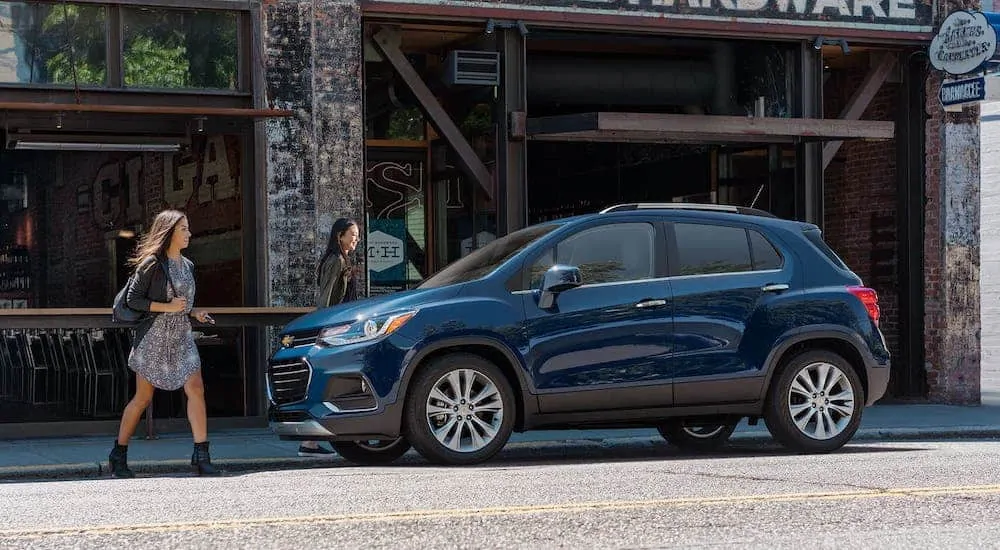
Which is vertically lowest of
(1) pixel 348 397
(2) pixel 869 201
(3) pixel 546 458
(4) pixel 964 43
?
(3) pixel 546 458

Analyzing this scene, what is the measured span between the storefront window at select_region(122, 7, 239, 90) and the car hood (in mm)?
4781

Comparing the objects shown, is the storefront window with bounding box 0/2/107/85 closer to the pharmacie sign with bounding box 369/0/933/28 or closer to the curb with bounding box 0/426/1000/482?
the pharmacie sign with bounding box 369/0/933/28

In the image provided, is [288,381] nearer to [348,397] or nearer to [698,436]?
[348,397]

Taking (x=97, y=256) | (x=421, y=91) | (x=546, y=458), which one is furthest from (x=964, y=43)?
(x=97, y=256)

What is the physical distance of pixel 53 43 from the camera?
1520 cm

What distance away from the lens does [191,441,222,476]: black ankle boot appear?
37.8 feet

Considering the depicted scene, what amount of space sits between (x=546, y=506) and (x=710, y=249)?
409 centimetres

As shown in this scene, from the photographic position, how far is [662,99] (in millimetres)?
18719

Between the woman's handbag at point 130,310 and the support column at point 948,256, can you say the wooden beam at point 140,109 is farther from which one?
the support column at point 948,256

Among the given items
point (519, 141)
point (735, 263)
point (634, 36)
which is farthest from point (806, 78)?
point (735, 263)

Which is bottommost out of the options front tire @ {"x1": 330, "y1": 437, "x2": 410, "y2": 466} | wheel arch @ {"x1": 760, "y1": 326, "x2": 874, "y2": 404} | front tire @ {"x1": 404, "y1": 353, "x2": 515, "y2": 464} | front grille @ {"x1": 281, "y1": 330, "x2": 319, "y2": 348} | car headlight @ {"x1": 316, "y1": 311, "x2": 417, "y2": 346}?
front tire @ {"x1": 330, "y1": 437, "x2": 410, "y2": 466}

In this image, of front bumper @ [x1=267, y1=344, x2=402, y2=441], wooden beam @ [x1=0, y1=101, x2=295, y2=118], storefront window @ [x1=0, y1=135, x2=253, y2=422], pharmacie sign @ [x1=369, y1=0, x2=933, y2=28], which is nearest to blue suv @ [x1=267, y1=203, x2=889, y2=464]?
front bumper @ [x1=267, y1=344, x2=402, y2=441]

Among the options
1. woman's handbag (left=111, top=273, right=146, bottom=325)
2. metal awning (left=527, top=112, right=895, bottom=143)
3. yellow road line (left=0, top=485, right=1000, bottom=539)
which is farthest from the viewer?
metal awning (left=527, top=112, right=895, bottom=143)

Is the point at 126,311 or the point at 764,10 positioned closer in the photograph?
the point at 126,311
